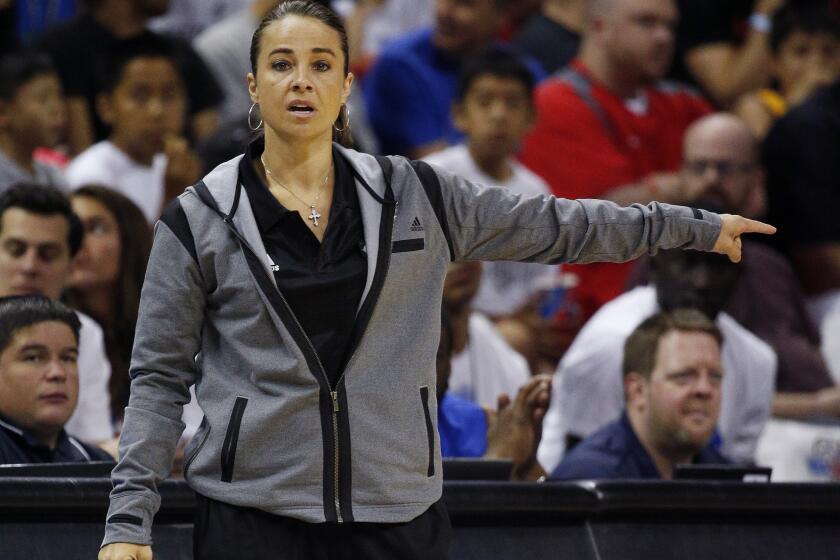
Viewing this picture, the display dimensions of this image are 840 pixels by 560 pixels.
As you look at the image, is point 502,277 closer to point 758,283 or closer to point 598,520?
point 758,283

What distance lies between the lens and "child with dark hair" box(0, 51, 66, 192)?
18.4 feet

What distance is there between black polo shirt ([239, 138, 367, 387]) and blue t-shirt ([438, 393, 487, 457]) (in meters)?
1.91

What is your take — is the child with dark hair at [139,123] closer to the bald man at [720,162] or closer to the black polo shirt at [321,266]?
the bald man at [720,162]

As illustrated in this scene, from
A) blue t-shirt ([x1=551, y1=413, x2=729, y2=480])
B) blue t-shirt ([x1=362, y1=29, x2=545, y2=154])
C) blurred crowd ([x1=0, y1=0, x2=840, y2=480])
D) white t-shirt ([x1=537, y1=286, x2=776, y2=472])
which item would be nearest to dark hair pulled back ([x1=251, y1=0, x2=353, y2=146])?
blurred crowd ([x1=0, y1=0, x2=840, y2=480])

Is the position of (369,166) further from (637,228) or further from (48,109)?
(48,109)

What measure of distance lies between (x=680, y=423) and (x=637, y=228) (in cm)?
199

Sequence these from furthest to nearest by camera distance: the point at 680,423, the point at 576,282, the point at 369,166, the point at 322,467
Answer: the point at 576,282 < the point at 680,423 < the point at 369,166 < the point at 322,467

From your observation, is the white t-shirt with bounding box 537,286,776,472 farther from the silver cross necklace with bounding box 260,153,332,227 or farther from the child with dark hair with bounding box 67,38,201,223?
the silver cross necklace with bounding box 260,153,332,227

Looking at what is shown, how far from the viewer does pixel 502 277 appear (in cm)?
622

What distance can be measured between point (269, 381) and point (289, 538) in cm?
25

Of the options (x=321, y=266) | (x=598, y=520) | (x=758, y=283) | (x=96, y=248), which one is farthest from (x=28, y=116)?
(x=321, y=266)

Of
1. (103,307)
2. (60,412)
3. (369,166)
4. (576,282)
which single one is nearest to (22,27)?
(103,307)

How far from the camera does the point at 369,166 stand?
8.29 feet

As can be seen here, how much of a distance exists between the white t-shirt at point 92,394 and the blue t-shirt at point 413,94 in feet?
9.02
